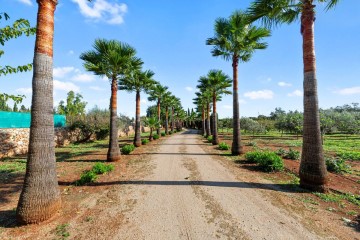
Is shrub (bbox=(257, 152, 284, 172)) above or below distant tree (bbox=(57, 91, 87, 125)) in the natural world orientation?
below

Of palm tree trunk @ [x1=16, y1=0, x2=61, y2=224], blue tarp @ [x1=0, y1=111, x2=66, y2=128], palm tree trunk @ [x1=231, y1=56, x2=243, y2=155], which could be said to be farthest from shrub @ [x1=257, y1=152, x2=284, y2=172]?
blue tarp @ [x1=0, y1=111, x2=66, y2=128]

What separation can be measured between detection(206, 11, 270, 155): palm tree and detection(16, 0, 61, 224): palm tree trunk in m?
10.9

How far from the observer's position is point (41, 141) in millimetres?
4613

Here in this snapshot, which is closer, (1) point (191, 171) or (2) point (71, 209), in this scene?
(2) point (71, 209)

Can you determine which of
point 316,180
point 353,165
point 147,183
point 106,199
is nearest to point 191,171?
point 147,183

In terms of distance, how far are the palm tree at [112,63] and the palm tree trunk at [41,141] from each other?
6.30m

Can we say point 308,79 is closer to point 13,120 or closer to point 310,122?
point 310,122

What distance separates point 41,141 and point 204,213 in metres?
4.47

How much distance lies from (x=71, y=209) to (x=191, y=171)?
533cm

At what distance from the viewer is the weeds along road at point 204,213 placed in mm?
4066

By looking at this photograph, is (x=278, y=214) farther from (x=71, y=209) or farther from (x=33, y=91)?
(x=33, y=91)

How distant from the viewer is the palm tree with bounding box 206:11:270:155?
490 inches

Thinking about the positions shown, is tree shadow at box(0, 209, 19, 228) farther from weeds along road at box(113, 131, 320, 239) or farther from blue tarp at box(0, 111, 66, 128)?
blue tarp at box(0, 111, 66, 128)

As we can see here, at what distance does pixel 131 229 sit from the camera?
423 centimetres
